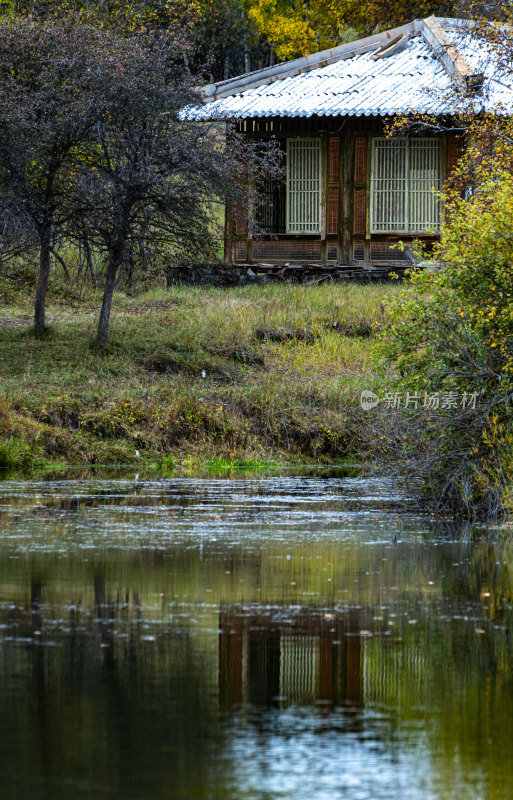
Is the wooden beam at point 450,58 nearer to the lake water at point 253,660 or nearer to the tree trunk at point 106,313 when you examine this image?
the tree trunk at point 106,313

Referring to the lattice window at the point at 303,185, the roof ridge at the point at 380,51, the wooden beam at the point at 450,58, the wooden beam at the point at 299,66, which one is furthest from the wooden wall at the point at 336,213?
the wooden beam at the point at 450,58

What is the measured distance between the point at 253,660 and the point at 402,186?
988 inches

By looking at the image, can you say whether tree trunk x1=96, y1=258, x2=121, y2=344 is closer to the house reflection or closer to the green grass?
the green grass

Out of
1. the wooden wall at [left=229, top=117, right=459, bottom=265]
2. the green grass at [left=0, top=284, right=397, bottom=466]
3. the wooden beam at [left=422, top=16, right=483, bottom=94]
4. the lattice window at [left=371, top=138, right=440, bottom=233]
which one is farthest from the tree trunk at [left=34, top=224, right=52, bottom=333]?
the wooden beam at [left=422, top=16, right=483, bottom=94]

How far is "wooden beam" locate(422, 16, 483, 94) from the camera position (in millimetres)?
28750

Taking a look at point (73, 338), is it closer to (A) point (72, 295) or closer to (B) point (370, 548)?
(A) point (72, 295)

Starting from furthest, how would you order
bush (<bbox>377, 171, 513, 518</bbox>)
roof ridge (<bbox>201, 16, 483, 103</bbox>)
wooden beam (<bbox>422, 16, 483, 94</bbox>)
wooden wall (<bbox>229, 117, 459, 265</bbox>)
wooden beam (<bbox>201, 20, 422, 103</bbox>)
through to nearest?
wooden wall (<bbox>229, 117, 459, 265</bbox>) < wooden beam (<bbox>201, 20, 422, 103</bbox>) < roof ridge (<bbox>201, 16, 483, 103</bbox>) < wooden beam (<bbox>422, 16, 483, 94</bbox>) < bush (<bbox>377, 171, 513, 518</bbox>)

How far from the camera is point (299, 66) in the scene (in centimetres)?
3316

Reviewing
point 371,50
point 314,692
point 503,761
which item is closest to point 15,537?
point 314,692

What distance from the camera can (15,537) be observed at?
1327cm

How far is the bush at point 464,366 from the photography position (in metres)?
15.4

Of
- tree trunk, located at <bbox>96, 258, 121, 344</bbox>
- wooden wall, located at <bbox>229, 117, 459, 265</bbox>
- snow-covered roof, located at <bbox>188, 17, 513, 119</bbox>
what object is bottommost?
tree trunk, located at <bbox>96, 258, 121, 344</bbox>

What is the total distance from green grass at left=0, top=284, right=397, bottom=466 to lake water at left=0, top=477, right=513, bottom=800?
7.26 meters

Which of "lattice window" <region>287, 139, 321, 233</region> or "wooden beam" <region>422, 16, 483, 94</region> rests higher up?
"wooden beam" <region>422, 16, 483, 94</region>
